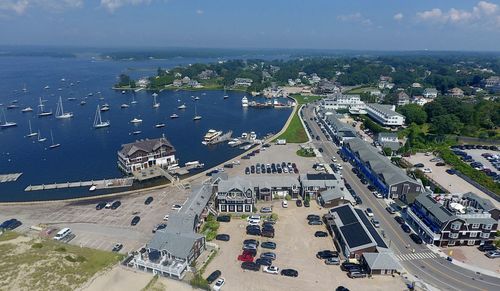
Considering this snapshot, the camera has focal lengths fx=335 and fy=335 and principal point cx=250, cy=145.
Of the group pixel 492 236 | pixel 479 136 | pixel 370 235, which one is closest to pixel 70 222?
pixel 370 235

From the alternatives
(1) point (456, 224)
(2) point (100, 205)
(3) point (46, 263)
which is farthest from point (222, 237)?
(1) point (456, 224)

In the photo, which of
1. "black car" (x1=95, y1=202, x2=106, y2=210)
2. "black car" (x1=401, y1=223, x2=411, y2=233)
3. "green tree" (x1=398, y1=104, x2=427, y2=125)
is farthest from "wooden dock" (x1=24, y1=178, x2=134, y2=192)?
"green tree" (x1=398, y1=104, x2=427, y2=125)

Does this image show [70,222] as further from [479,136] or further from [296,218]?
[479,136]

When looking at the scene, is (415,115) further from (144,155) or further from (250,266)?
(250,266)

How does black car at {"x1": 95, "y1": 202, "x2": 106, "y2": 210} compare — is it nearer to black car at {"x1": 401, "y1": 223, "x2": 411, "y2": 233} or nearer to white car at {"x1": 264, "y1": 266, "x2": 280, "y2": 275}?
white car at {"x1": 264, "y1": 266, "x2": 280, "y2": 275}

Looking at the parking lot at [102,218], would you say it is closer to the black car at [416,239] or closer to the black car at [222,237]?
the black car at [222,237]
